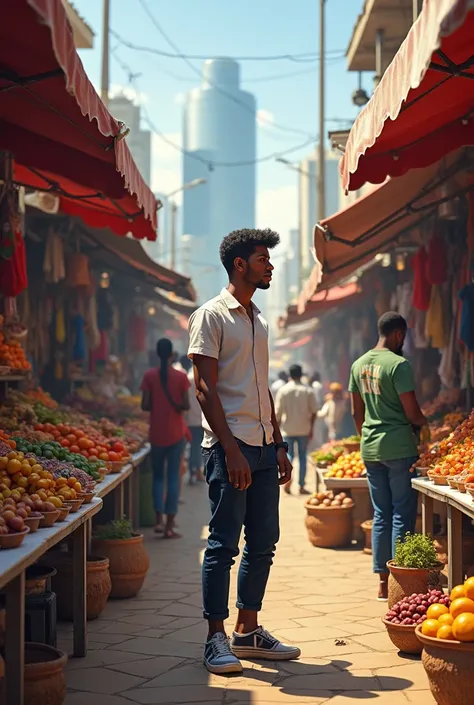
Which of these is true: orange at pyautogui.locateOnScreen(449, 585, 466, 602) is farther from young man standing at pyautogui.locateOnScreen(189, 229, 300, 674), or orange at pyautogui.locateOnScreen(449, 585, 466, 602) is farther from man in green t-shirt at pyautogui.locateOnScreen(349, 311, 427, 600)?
man in green t-shirt at pyautogui.locateOnScreen(349, 311, 427, 600)

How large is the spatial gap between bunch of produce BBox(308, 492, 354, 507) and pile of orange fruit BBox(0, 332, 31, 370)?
3.41 m

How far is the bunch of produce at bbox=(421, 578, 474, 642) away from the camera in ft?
15.8

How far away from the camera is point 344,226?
1062 cm

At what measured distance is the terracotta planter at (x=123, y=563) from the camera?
809 cm

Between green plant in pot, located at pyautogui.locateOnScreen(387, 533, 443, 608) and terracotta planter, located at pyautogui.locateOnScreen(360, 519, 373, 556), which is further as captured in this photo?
terracotta planter, located at pyautogui.locateOnScreen(360, 519, 373, 556)

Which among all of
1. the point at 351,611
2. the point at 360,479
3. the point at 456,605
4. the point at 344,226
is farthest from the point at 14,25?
the point at 360,479

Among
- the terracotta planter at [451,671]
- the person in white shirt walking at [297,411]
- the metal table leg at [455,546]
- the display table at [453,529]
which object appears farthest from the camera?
the person in white shirt walking at [297,411]

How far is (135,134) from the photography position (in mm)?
123438

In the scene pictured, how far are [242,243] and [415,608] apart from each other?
7.59 ft

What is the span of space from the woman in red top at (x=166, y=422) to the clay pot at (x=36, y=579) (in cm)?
525

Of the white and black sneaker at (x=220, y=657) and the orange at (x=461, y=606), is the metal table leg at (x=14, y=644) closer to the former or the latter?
the white and black sneaker at (x=220, y=657)

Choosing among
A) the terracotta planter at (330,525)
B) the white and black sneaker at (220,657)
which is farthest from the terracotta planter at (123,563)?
the terracotta planter at (330,525)

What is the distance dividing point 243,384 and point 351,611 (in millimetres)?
2540

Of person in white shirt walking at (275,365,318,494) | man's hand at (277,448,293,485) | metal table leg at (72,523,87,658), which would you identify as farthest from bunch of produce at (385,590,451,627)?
person in white shirt walking at (275,365,318,494)
